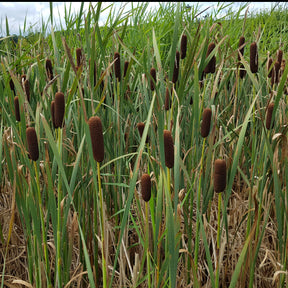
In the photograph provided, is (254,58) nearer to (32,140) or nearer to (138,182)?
(138,182)

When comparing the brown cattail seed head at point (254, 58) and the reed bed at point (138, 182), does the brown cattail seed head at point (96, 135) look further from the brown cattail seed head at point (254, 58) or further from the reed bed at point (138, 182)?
the brown cattail seed head at point (254, 58)

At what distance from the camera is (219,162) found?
848 millimetres

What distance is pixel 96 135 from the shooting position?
0.74 metres

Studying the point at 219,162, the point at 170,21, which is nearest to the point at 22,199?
the point at 219,162

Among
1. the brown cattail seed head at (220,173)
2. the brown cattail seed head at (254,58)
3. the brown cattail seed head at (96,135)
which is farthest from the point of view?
the brown cattail seed head at (254,58)

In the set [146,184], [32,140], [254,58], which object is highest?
[254,58]

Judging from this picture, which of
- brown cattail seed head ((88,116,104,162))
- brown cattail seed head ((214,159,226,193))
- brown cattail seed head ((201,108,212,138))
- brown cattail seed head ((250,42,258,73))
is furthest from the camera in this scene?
brown cattail seed head ((250,42,258,73))

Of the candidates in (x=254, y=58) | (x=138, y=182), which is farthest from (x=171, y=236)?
(x=254, y=58)

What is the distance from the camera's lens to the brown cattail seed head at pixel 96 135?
734 millimetres

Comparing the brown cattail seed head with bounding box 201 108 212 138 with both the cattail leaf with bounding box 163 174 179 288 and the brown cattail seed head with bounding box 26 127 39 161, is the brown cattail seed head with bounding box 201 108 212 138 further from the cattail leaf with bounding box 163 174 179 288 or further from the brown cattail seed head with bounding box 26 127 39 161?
the brown cattail seed head with bounding box 26 127 39 161

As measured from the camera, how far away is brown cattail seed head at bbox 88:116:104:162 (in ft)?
2.41

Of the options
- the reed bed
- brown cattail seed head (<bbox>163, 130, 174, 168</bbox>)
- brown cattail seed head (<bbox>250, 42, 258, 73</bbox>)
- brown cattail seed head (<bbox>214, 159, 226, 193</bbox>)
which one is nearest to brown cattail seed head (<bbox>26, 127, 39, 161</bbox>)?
the reed bed

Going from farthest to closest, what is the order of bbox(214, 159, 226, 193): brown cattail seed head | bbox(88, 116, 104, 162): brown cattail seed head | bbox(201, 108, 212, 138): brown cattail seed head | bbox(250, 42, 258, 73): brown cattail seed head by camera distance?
bbox(250, 42, 258, 73): brown cattail seed head
bbox(201, 108, 212, 138): brown cattail seed head
bbox(214, 159, 226, 193): brown cattail seed head
bbox(88, 116, 104, 162): brown cattail seed head

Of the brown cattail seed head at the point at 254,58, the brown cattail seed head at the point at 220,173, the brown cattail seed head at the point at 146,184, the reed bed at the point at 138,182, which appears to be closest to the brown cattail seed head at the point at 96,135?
the reed bed at the point at 138,182
